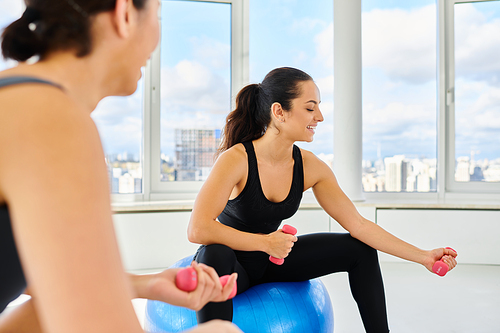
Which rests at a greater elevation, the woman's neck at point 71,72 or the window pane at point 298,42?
the window pane at point 298,42

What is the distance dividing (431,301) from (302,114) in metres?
1.52

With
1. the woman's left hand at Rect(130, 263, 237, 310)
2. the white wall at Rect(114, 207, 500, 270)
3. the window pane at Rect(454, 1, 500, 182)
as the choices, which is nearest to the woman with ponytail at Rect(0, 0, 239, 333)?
the woman's left hand at Rect(130, 263, 237, 310)

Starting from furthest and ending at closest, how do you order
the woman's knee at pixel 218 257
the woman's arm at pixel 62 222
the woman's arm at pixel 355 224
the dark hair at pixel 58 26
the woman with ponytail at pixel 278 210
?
the woman's arm at pixel 355 224, the woman with ponytail at pixel 278 210, the woman's knee at pixel 218 257, the dark hair at pixel 58 26, the woman's arm at pixel 62 222

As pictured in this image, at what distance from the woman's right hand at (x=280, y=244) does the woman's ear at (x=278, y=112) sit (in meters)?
0.52

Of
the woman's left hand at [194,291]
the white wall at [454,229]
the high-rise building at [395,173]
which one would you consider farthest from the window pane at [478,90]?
the woman's left hand at [194,291]

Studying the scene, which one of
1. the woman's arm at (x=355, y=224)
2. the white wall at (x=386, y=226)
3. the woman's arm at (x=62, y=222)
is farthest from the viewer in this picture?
the white wall at (x=386, y=226)

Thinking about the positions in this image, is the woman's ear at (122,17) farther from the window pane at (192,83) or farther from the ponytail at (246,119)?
the window pane at (192,83)

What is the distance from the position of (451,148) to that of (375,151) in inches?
27.3

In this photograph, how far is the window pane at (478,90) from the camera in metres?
3.74

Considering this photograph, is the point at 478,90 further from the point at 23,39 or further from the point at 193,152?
the point at 23,39

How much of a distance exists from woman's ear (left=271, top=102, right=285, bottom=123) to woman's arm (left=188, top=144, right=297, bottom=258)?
1.04ft

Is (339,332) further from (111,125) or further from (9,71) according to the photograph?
(111,125)

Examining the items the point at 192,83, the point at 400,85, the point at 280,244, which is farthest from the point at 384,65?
the point at 280,244

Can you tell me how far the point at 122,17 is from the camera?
0.48 m
